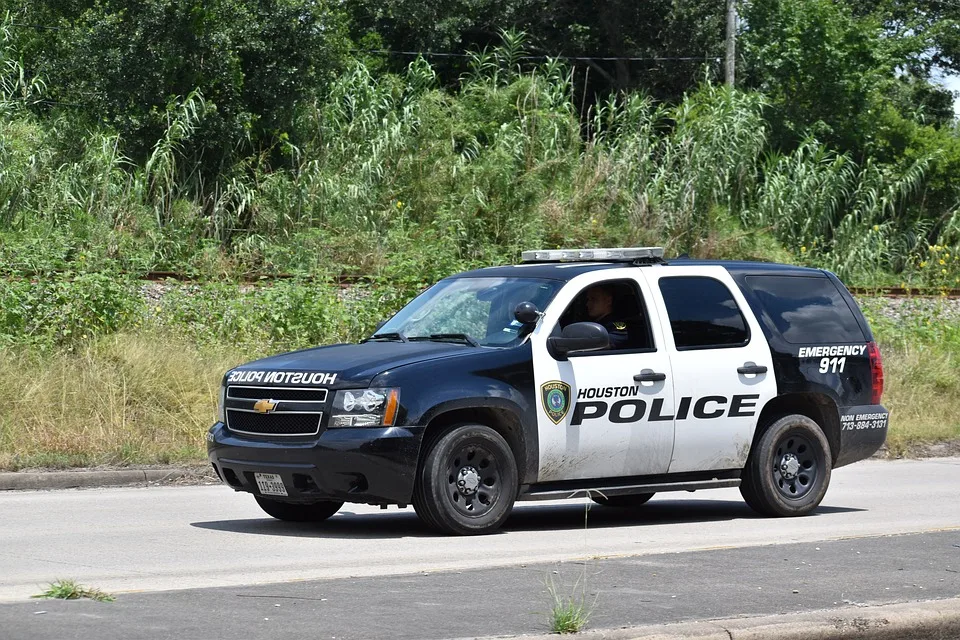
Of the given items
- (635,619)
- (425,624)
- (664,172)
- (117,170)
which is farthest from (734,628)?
(664,172)

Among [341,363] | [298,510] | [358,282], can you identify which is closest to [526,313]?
[341,363]

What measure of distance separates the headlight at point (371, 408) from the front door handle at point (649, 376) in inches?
74.1

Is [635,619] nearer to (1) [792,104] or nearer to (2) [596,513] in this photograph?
(2) [596,513]

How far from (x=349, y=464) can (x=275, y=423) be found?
66 cm

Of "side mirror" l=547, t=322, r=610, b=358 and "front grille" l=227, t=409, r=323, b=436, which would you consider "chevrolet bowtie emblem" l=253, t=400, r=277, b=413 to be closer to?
"front grille" l=227, t=409, r=323, b=436

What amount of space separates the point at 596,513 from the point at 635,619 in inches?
198

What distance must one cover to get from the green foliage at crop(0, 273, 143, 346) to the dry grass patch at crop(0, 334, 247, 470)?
1.34ft

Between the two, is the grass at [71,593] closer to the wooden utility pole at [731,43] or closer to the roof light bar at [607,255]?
the roof light bar at [607,255]

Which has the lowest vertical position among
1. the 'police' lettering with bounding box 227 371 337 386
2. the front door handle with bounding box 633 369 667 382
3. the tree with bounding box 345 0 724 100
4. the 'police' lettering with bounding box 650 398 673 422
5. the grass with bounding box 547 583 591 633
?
the grass with bounding box 547 583 591 633

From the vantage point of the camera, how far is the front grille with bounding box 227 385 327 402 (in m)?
8.73

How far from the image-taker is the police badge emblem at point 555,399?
30.2 feet

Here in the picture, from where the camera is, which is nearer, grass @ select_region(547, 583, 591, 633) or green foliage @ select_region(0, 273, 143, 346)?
grass @ select_region(547, 583, 591, 633)

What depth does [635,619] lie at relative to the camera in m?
5.88

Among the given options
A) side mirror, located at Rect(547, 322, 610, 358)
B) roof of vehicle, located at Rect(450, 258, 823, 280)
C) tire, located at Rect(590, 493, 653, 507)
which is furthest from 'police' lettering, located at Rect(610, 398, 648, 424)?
tire, located at Rect(590, 493, 653, 507)
